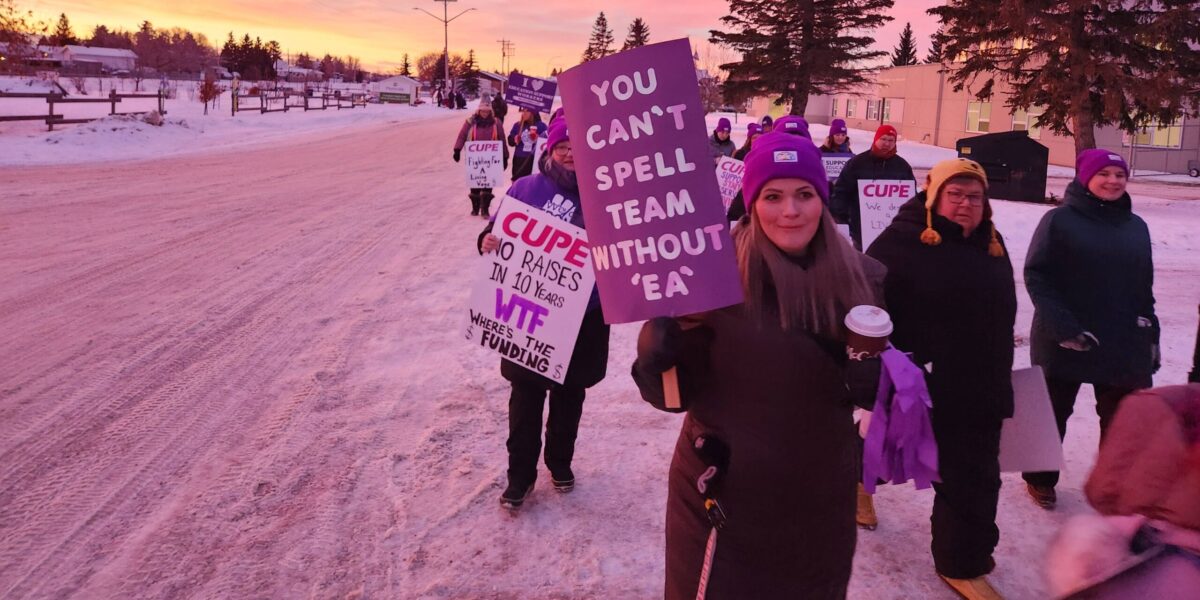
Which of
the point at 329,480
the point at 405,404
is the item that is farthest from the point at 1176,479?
the point at 405,404

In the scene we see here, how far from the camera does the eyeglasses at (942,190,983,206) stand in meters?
3.41

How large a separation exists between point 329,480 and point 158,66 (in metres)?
108

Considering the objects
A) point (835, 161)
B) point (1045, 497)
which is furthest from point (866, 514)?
point (835, 161)

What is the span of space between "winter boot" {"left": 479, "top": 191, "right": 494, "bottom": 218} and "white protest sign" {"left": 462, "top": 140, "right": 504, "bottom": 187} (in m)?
0.48

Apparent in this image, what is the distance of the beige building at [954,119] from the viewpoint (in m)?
30.2

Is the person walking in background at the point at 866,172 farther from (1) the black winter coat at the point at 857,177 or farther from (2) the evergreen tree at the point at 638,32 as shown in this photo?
(2) the evergreen tree at the point at 638,32

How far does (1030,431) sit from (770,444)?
215 centimetres

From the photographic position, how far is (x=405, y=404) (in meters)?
5.65

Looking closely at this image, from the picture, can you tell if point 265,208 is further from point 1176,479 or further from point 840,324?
point 1176,479

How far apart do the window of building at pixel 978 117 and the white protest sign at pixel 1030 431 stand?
38.6 meters

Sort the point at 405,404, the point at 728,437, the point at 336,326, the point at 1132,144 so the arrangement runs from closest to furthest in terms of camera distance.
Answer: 1. the point at 728,437
2. the point at 405,404
3. the point at 336,326
4. the point at 1132,144

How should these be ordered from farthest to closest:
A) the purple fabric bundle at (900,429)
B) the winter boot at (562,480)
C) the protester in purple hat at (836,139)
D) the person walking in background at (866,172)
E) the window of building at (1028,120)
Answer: the window of building at (1028,120), the protester in purple hat at (836,139), the person walking in background at (866,172), the winter boot at (562,480), the purple fabric bundle at (900,429)

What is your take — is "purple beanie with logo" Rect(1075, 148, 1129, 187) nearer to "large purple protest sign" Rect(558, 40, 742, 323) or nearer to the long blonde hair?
the long blonde hair

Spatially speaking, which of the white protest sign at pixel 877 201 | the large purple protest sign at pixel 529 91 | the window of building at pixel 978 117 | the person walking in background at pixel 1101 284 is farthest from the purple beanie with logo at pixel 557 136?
the window of building at pixel 978 117
